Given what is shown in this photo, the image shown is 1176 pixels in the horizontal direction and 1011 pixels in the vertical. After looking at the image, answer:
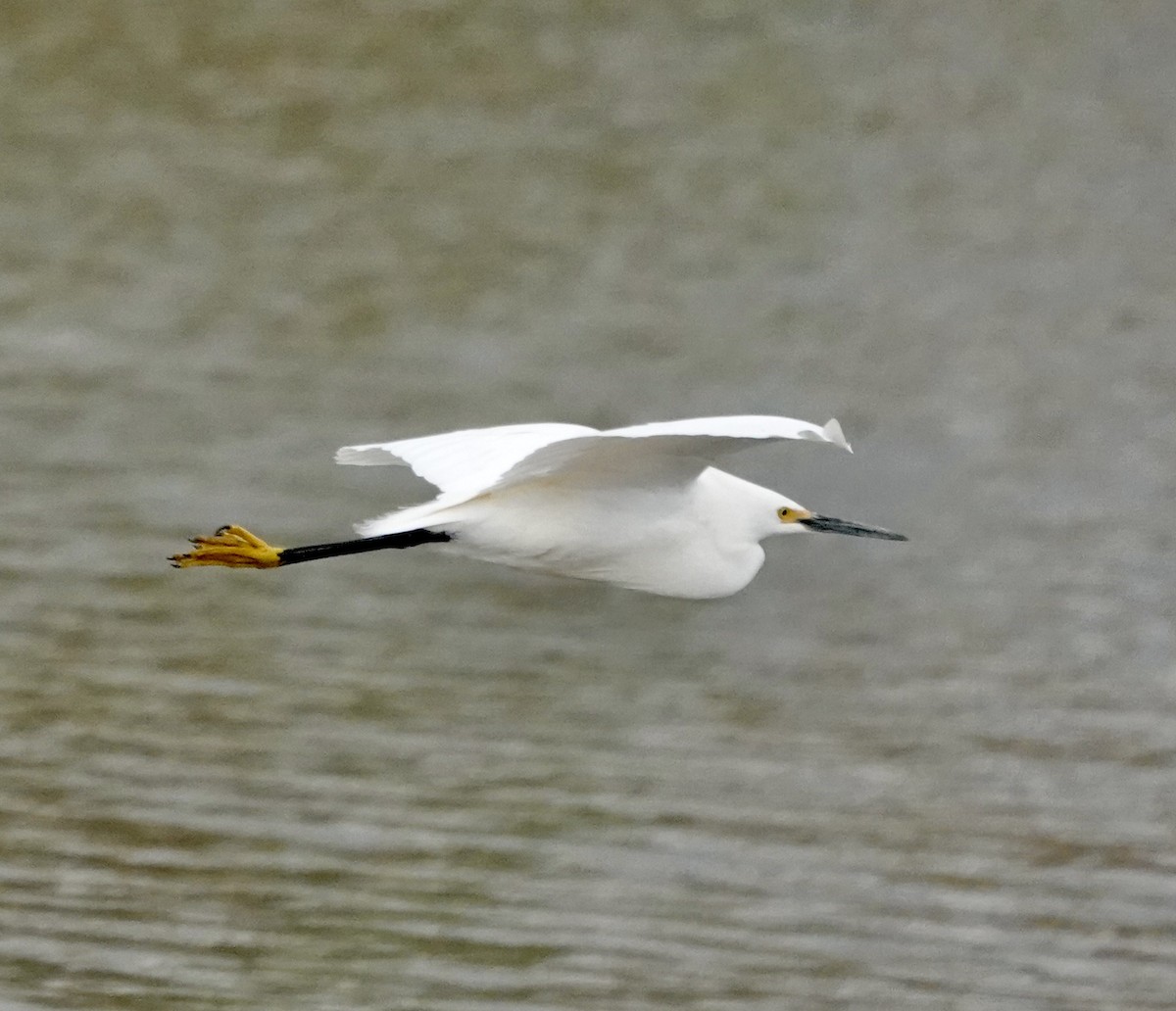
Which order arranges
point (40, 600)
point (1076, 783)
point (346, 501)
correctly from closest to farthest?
point (1076, 783) → point (40, 600) → point (346, 501)

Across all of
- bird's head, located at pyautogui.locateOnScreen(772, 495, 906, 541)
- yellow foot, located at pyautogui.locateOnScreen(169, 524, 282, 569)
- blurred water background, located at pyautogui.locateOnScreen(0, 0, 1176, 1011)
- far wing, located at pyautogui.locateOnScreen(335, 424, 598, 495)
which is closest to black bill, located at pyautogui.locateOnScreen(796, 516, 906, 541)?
bird's head, located at pyautogui.locateOnScreen(772, 495, 906, 541)

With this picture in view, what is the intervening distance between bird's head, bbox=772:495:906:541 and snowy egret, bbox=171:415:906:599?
0.05m

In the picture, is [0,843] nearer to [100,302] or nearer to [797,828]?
[797,828]

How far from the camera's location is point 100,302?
10.3 metres

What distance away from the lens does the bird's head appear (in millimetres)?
6684

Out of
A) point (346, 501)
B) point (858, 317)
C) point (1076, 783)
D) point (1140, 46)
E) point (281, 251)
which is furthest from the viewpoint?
point (1140, 46)

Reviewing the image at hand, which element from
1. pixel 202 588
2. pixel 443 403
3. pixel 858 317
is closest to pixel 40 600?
pixel 202 588

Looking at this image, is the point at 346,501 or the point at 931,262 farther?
the point at 931,262

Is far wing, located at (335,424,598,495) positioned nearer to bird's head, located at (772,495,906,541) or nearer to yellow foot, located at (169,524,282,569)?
yellow foot, located at (169,524,282,569)

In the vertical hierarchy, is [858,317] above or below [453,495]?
Result: above

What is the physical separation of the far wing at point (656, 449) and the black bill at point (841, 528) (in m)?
0.67

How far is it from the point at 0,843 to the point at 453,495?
1.55 meters

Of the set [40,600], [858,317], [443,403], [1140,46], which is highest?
[1140,46]

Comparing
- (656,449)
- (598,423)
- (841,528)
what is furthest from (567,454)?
(598,423)
